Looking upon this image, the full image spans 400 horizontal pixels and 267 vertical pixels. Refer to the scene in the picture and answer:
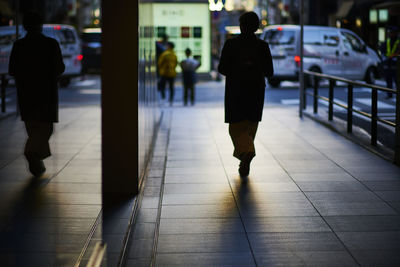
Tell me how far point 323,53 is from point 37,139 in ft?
56.7

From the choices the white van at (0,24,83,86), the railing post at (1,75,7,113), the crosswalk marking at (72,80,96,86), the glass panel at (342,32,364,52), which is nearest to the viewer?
the railing post at (1,75,7,113)

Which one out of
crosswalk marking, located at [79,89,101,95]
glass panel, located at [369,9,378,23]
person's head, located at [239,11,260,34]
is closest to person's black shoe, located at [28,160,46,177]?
person's head, located at [239,11,260,34]

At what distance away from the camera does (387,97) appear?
32.1 feet

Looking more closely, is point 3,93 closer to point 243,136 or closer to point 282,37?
point 243,136

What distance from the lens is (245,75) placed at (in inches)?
322

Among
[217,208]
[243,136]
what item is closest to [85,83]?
[243,136]

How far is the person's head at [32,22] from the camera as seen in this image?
797 centimetres

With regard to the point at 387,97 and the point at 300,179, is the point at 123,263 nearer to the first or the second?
the point at 300,179

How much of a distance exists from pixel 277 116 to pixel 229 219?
29.5 ft

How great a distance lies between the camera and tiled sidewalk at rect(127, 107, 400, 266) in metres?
5.13

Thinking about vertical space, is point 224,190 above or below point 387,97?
below

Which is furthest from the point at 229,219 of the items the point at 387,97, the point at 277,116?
the point at 277,116

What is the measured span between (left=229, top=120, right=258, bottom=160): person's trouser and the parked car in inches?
1050

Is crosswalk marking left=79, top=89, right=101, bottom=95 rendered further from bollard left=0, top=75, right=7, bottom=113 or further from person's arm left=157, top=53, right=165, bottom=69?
bollard left=0, top=75, right=7, bottom=113
